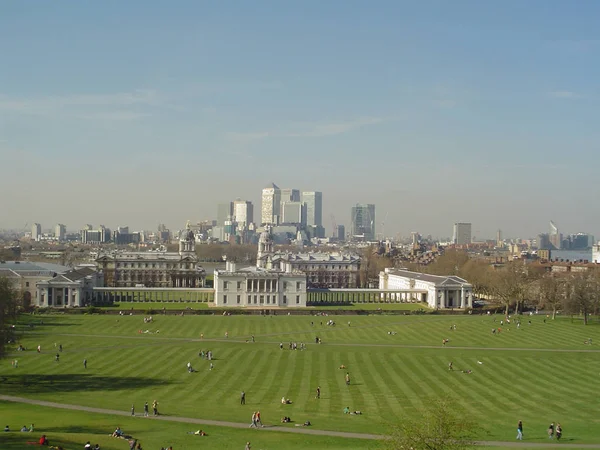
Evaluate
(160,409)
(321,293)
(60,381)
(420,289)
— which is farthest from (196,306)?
(160,409)

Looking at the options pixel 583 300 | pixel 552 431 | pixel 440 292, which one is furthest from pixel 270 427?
pixel 440 292

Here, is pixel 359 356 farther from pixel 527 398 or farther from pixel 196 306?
pixel 196 306

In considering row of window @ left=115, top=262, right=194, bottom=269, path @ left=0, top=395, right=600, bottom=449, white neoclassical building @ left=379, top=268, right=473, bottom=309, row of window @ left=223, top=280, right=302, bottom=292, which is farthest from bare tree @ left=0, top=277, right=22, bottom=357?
row of window @ left=115, top=262, right=194, bottom=269

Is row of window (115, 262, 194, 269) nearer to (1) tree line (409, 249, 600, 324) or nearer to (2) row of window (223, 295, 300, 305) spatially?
(2) row of window (223, 295, 300, 305)

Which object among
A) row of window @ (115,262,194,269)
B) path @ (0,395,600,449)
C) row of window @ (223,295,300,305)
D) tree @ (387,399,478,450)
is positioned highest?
row of window @ (115,262,194,269)

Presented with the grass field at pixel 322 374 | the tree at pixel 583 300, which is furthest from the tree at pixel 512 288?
the grass field at pixel 322 374

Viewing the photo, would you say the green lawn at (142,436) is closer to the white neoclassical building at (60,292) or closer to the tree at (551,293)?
the tree at (551,293)
